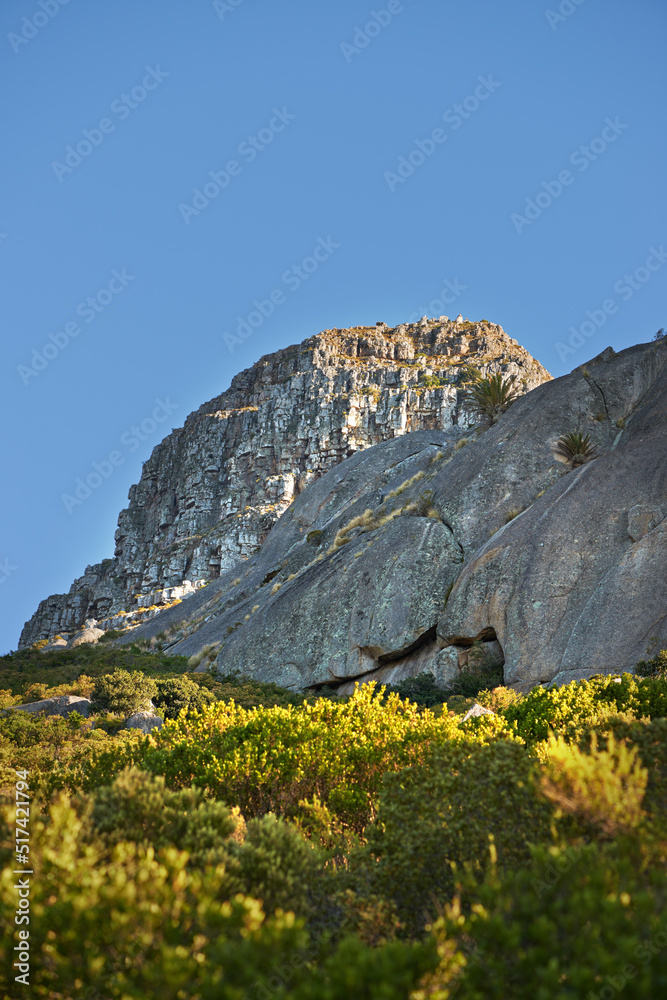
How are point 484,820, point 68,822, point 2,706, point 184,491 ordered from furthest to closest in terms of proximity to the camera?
point 184,491
point 2,706
point 484,820
point 68,822

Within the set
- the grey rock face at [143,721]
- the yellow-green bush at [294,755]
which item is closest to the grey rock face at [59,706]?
the grey rock face at [143,721]

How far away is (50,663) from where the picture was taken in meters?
38.8

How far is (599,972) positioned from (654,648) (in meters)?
12.1

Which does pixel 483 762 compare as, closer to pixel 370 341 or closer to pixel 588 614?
pixel 588 614

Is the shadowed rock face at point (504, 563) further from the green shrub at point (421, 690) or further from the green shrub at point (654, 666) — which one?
the green shrub at point (421, 690)

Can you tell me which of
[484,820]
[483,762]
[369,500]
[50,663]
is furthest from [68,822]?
Result: [50,663]

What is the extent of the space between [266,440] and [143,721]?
83104 mm

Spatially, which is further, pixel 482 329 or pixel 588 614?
pixel 482 329

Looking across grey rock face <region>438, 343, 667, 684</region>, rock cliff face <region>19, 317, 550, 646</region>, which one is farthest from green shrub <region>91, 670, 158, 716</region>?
rock cliff face <region>19, 317, 550, 646</region>

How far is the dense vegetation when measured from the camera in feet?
14.4

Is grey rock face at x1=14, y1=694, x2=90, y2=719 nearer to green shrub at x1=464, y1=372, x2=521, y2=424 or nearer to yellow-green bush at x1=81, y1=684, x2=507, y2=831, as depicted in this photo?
yellow-green bush at x1=81, y1=684, x2=507, y2=831

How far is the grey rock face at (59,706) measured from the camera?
23.0 meters

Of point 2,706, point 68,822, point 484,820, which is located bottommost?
point 484,820

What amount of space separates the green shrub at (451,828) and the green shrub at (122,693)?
59.4 feet
